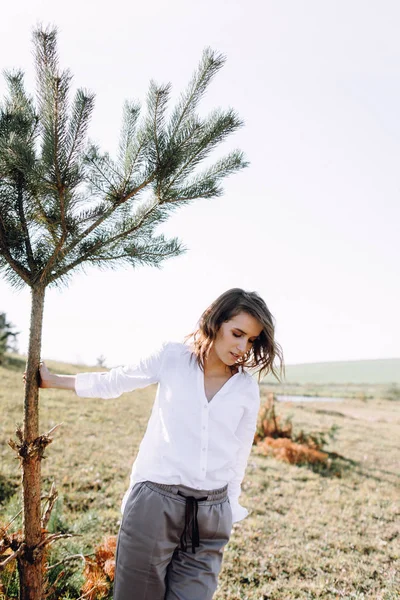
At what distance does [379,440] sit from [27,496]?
35.7 ft

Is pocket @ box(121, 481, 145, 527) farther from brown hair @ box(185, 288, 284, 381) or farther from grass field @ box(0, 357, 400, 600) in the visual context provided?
grass field @ box(0, 357, 400, 600)

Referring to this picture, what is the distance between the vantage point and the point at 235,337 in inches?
78.5

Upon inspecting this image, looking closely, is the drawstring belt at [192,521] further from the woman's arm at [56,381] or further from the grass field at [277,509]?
the grass field at [277,509]

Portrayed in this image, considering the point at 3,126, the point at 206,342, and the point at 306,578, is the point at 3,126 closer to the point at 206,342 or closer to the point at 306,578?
the point at 206,342

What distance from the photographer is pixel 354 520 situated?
5.16 m

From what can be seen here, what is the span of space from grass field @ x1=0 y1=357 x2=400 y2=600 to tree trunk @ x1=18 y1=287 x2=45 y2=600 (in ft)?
3.51

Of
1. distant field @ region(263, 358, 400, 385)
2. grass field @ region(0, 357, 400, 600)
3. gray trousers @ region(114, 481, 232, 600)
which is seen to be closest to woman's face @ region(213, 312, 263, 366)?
gray trousers @ region(114, 481, 232, 600)

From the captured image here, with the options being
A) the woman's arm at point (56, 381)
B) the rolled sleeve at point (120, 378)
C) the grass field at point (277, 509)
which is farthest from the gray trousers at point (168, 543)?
the grass field at point (277, 509)

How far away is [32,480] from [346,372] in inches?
1927

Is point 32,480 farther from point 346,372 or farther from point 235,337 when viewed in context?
point 346,372

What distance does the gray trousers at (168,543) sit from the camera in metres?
1.72

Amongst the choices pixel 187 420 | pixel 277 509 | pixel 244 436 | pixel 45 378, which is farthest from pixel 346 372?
pixel 45 378

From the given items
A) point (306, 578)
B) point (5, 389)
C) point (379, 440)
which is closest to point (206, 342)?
point (306, 578)

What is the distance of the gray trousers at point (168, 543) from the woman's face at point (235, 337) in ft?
1.90
